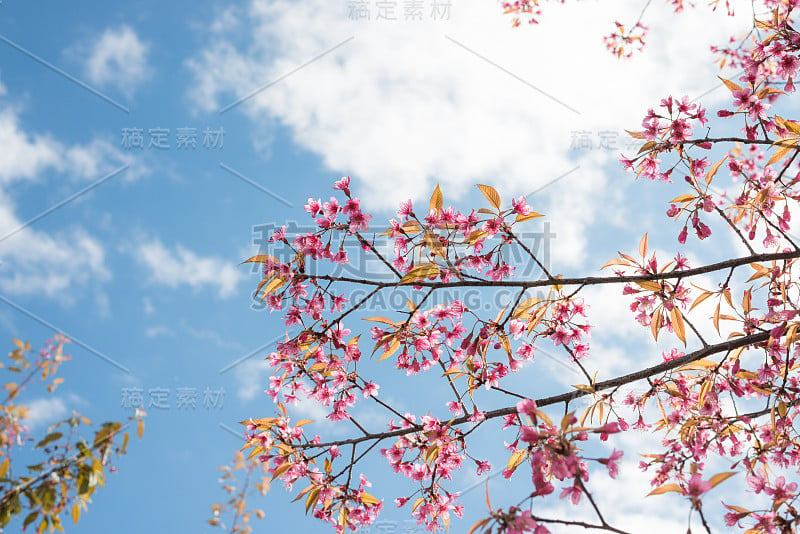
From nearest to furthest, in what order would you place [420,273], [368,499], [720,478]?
[720,478], [420,273], [368,499]

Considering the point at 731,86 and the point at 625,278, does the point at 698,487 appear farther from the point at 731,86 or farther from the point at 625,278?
the point at 731,86

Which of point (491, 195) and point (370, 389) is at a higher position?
point (491, 195)

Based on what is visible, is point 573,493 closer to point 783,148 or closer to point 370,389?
point 370,389

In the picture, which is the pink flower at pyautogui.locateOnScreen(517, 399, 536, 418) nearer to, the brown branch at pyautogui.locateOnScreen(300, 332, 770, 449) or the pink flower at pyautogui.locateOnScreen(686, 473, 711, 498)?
the pink flower at pyautogui.locateOnScreen(686, 473, 711, 498)

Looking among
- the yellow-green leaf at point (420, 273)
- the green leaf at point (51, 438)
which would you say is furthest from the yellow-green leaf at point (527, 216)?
the green leaf at point (51, 438)

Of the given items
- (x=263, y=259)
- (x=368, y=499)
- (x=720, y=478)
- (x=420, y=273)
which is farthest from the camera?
(x=368, y=499)

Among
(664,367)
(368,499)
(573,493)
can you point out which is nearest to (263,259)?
(368,499)

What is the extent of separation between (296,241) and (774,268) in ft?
5.91

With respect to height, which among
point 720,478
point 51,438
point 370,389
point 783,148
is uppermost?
point 783,148

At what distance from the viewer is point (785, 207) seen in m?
2.12

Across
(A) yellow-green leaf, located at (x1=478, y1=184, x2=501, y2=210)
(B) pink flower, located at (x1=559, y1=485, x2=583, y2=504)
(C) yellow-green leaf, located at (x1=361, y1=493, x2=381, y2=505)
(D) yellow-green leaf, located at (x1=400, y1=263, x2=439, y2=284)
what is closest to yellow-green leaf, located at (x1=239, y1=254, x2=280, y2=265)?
(D) yellow-green leaf, located at (x1=400, y1=263, x2=439, y2=284)

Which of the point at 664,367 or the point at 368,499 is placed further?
the point at 368,499

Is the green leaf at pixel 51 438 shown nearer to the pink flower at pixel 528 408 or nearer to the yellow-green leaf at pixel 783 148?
the pink flower at pixel 528 408

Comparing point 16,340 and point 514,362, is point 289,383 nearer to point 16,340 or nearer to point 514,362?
point 514,362
